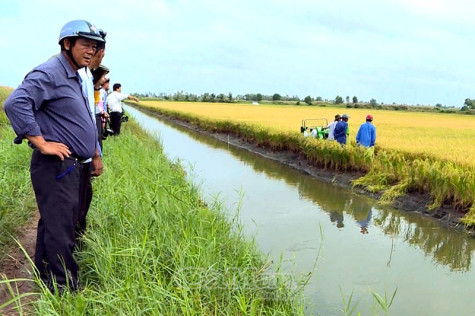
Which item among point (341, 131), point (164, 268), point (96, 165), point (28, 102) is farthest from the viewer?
point (341, 131)

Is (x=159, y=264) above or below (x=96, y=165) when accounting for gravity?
below

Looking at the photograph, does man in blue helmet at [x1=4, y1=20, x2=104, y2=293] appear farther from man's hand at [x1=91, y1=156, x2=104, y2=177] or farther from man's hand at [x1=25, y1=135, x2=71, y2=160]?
man's hand at [x1=91, y1=156, x2=104, y2=177]

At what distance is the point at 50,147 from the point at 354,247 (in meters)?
4.03

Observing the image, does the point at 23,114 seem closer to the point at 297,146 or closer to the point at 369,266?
the point at 369,266

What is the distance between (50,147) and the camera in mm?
2352

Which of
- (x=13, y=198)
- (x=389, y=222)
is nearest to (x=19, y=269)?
(x=13, y=198)

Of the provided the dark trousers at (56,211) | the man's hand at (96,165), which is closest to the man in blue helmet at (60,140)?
the dark trousers at (56,211)

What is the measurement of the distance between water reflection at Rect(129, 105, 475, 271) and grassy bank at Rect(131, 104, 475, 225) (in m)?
0.38

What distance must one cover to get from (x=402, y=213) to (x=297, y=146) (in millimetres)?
5420

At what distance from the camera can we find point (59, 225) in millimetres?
2490

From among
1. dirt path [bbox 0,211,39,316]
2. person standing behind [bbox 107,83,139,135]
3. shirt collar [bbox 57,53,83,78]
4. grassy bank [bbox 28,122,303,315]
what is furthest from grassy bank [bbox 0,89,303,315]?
person standing behind [bbox 107,83,139,135]

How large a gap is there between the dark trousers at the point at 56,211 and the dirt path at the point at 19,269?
16 centimetres

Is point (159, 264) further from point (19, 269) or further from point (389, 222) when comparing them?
point (389, 222)

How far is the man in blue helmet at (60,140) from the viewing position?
235cm
